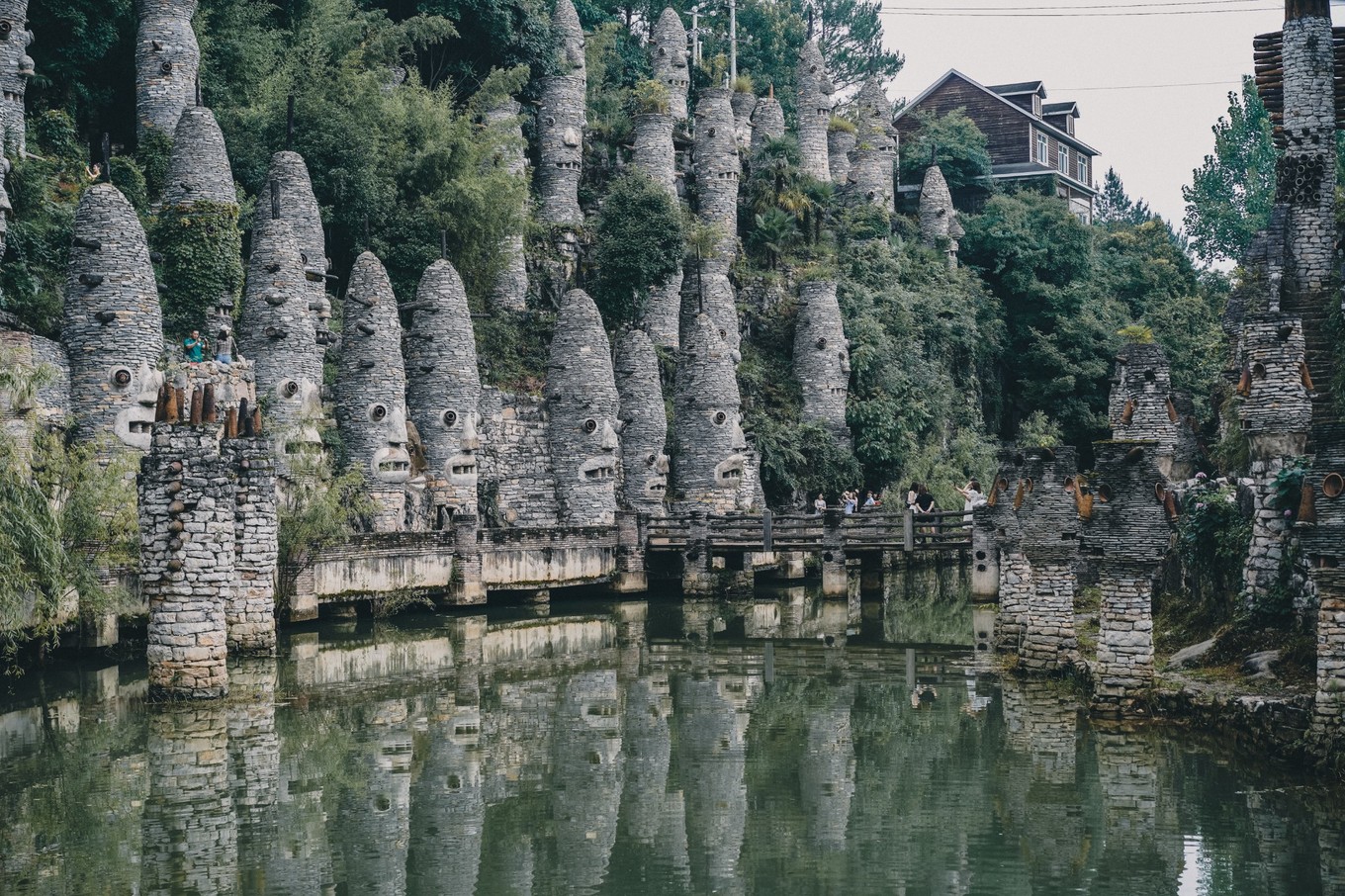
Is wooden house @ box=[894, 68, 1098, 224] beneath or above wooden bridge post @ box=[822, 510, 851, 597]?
above

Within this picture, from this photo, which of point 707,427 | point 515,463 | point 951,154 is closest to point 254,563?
point 515,463

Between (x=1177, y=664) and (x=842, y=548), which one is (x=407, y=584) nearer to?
(x=842, y=548)

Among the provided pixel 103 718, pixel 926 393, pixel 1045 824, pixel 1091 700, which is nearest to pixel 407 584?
pixel 103 718

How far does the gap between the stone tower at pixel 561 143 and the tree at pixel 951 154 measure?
2081cm

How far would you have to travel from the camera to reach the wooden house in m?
65.9

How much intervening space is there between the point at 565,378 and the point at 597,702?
14884mm

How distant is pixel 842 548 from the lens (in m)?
32.6

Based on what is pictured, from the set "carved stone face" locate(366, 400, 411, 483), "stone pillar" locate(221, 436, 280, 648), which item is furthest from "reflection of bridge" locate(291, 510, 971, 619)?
"stone pillar" locate(221, 436, 280, 648)

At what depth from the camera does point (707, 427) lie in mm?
38031

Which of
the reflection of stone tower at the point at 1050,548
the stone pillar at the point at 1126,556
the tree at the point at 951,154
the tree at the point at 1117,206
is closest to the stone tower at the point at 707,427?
the reflection of stone tower at the point at 1050,548

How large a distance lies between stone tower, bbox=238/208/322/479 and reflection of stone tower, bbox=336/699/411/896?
11.4 meters

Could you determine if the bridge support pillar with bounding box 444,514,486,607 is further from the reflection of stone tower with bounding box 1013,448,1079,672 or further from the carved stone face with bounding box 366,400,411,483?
the reflection of stone tower with bounding box 1013,448,1079,672

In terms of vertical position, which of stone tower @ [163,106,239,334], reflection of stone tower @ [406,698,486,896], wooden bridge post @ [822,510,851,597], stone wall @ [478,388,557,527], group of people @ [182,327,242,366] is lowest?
reflection of stone tower @ [406,698,486,896]

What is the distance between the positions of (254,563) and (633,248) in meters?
20.9
